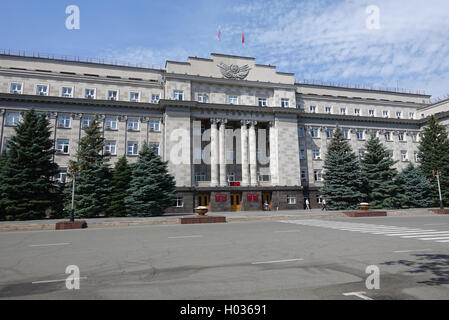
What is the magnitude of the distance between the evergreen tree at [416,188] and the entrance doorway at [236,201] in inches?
829

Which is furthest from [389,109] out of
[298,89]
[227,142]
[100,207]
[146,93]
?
[100,207]

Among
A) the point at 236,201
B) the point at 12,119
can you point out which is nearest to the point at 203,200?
the point at 236,201

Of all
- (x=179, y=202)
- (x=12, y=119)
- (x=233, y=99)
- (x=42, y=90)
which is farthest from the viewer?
(x=233, y=99)

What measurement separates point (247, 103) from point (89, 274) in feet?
122

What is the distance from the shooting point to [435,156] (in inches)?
1586

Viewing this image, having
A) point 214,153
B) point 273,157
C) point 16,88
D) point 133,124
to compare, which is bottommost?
point 273,157

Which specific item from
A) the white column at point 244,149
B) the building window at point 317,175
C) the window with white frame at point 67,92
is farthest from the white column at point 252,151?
the window with white frame at point 67,92

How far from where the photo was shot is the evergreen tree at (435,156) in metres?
38.6

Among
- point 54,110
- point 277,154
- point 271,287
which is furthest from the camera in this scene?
point 277,154

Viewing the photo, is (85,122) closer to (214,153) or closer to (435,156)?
(214,153)

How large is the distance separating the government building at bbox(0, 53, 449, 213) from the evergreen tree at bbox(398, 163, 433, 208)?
1056 cm

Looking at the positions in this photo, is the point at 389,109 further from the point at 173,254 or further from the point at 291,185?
the point at 173,254

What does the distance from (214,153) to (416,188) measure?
27141mm
